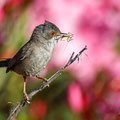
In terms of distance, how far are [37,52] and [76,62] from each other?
0.49 meters

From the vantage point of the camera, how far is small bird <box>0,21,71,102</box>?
5.05 feet

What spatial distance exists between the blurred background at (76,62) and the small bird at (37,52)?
11.0 inches

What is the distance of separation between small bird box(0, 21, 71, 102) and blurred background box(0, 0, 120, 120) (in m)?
0.28

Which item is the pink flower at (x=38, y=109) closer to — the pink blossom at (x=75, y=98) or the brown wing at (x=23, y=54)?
the pink blossom at (x=75, y=98)

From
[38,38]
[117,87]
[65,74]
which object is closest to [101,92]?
[117,87]

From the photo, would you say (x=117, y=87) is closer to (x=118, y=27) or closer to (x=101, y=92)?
(x=101, y=92)

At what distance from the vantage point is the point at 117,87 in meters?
1.88

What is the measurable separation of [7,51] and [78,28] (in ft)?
1.16

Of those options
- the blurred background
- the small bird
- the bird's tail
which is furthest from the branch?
the blurred background

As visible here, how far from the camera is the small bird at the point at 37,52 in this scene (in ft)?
5.05

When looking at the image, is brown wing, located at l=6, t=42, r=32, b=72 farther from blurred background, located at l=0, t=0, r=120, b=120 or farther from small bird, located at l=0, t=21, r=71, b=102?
blurred background, located at l=0, t=0, r=120, b=120

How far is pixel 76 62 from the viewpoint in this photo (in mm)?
2023

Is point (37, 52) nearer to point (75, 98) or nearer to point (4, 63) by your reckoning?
point (4, 63)

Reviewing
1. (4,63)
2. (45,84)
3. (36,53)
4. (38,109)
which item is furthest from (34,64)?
(38,109)
